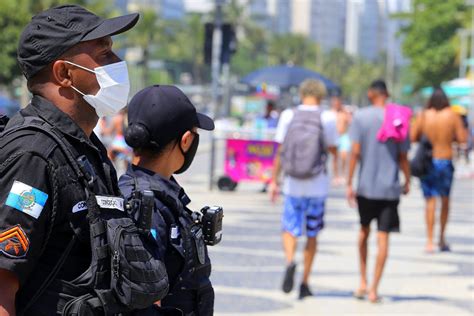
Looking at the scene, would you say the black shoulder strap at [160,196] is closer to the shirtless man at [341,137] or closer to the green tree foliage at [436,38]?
the shirtless man at [341,137]

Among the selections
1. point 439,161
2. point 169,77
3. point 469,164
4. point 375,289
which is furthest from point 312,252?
point 169,77

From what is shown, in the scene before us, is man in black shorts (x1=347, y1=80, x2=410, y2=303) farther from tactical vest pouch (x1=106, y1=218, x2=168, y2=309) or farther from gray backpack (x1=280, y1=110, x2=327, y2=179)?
tactical vest pouch (x1=106, y1=218, x2=168, y2=309)

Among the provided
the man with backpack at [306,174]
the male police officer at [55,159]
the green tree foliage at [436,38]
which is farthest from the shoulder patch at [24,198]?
the green tree foliage at [436,38]

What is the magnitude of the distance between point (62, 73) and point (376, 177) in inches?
227

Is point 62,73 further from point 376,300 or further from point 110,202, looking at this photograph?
point 376,300

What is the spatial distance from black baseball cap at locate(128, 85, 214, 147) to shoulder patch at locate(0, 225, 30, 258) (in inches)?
46.0

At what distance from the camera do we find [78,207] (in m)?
Answer: 2.77

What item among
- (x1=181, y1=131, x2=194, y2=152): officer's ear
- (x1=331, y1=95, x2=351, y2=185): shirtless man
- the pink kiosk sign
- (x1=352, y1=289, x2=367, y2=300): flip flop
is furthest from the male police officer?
(x1=331, y1=95, x2=351, y2=185): shirtless man

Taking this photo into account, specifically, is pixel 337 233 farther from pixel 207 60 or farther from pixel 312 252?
pixel 207 60

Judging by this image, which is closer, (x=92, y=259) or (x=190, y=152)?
(x=92, y=259)

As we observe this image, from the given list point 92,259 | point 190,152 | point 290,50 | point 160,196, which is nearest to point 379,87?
point 190,152

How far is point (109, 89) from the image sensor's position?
2959 millimetres

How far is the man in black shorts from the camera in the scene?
8367mm

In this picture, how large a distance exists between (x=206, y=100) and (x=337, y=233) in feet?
285
